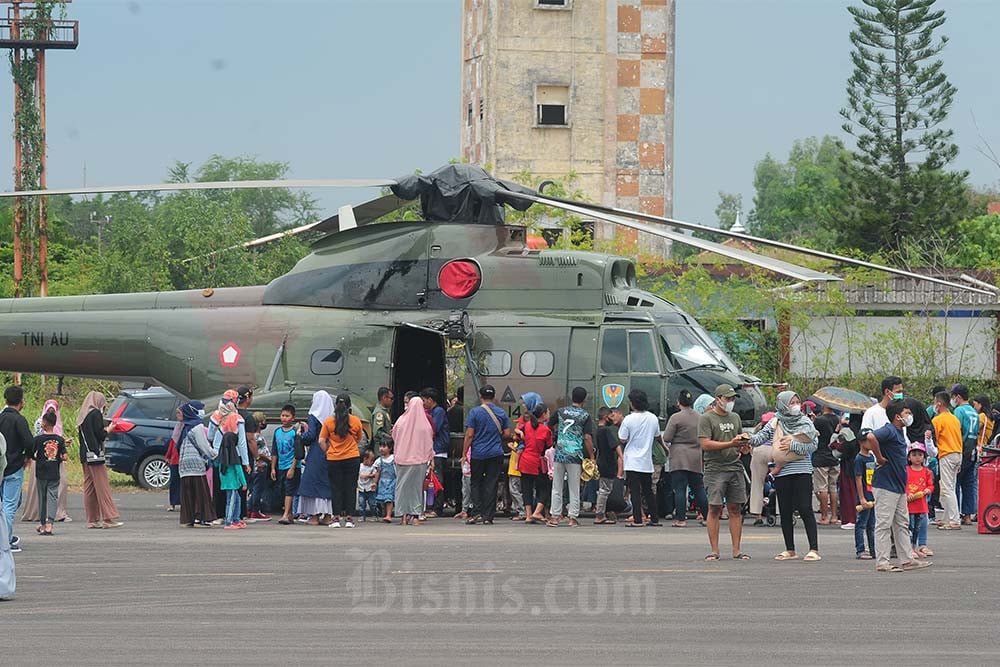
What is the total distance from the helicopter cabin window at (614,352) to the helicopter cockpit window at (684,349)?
0.55 m

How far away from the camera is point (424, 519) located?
20453 millimetres

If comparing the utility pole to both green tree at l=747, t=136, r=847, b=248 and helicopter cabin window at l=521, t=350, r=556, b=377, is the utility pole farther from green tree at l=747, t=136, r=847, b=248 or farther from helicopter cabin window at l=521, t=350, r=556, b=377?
green tree at l=747, t=136, r=847, b=248

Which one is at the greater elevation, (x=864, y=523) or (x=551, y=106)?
(x=551, y=106)

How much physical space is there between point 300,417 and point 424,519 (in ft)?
7.42

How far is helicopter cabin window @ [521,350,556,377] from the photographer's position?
20.7 metres

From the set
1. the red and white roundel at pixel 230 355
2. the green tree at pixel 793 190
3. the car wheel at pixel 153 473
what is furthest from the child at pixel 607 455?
the green tree at pixel 793 190

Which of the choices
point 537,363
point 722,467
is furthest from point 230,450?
point 722,467

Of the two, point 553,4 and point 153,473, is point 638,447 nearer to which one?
point 153,473

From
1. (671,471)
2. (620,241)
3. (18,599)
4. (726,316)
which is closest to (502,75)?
(620,241)

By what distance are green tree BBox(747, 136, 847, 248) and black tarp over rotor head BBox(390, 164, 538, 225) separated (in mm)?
63173

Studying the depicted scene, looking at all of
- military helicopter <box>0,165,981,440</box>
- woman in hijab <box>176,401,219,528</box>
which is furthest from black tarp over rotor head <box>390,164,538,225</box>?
woman in hijab <box>176,401,219,528</box>

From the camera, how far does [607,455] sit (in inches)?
798

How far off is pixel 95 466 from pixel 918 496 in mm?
10176

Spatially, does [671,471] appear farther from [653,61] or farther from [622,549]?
[653,61]
